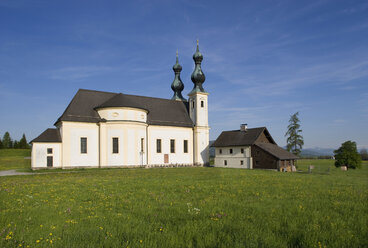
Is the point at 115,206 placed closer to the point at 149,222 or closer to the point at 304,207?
the point at 149,222

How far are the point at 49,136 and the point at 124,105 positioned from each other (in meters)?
10.3

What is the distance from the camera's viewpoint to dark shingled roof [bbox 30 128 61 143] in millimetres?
34000

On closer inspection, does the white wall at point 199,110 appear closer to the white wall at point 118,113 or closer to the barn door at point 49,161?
the white wall at point 118,113

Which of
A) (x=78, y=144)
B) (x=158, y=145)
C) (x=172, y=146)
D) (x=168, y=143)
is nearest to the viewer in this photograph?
(x=78, y=144)

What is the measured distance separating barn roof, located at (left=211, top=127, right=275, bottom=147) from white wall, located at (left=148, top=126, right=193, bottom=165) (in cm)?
483

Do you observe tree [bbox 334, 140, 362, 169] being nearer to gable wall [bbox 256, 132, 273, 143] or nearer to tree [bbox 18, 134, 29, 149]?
gable wall [bbox 256, 132, 273, 143]

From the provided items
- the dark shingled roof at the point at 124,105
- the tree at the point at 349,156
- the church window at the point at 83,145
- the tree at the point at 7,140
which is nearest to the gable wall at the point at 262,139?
the tree at the point at 349,156

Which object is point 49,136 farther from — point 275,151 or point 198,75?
point 275,151

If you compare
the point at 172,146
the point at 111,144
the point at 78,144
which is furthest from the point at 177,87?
the point at 78,144

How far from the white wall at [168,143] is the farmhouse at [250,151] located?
481 centimetres

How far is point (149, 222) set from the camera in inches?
281

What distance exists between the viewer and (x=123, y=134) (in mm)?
36969

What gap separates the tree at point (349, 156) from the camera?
3900 cm

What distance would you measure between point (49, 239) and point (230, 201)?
6237mm
